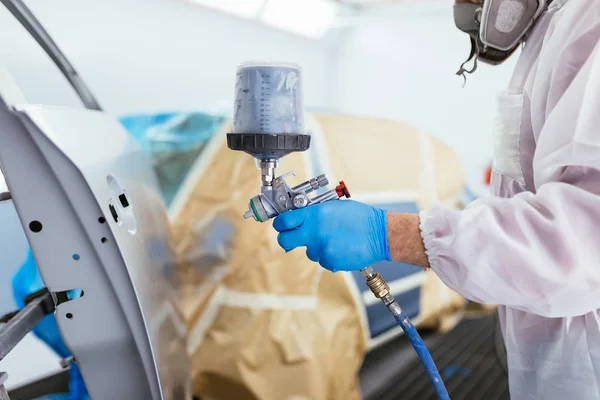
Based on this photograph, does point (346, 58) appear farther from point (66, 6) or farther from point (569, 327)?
point (569, 327)

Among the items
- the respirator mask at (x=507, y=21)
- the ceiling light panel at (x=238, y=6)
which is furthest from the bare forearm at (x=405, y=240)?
the ceiling light panel at (x=238, y=6)

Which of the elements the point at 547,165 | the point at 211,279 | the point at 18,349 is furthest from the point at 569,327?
the point at 18,349

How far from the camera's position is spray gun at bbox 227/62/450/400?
2.44 ft

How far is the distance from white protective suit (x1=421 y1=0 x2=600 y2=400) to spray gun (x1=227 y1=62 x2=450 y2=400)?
224mm

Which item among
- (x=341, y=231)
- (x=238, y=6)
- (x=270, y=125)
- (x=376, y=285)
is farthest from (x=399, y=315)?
(x=238, y=6)

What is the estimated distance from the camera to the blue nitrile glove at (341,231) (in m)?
0.79

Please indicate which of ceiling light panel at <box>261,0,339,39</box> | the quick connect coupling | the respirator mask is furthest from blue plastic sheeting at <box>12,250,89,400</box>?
ceiling light panel at <box>261,0,339,39</box>

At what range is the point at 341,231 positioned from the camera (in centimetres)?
80

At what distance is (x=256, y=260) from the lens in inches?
49.9

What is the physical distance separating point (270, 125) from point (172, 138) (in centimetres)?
72

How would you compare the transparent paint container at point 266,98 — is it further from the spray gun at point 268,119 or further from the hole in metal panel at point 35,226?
the hole in metal panel at point 35,226

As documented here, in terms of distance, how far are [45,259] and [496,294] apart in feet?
2.19

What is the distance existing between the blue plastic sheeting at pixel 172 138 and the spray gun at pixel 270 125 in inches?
24.1

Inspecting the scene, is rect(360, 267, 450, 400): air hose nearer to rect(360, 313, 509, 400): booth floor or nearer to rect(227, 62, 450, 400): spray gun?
rect(227, 62, 450, 400): spray gun
